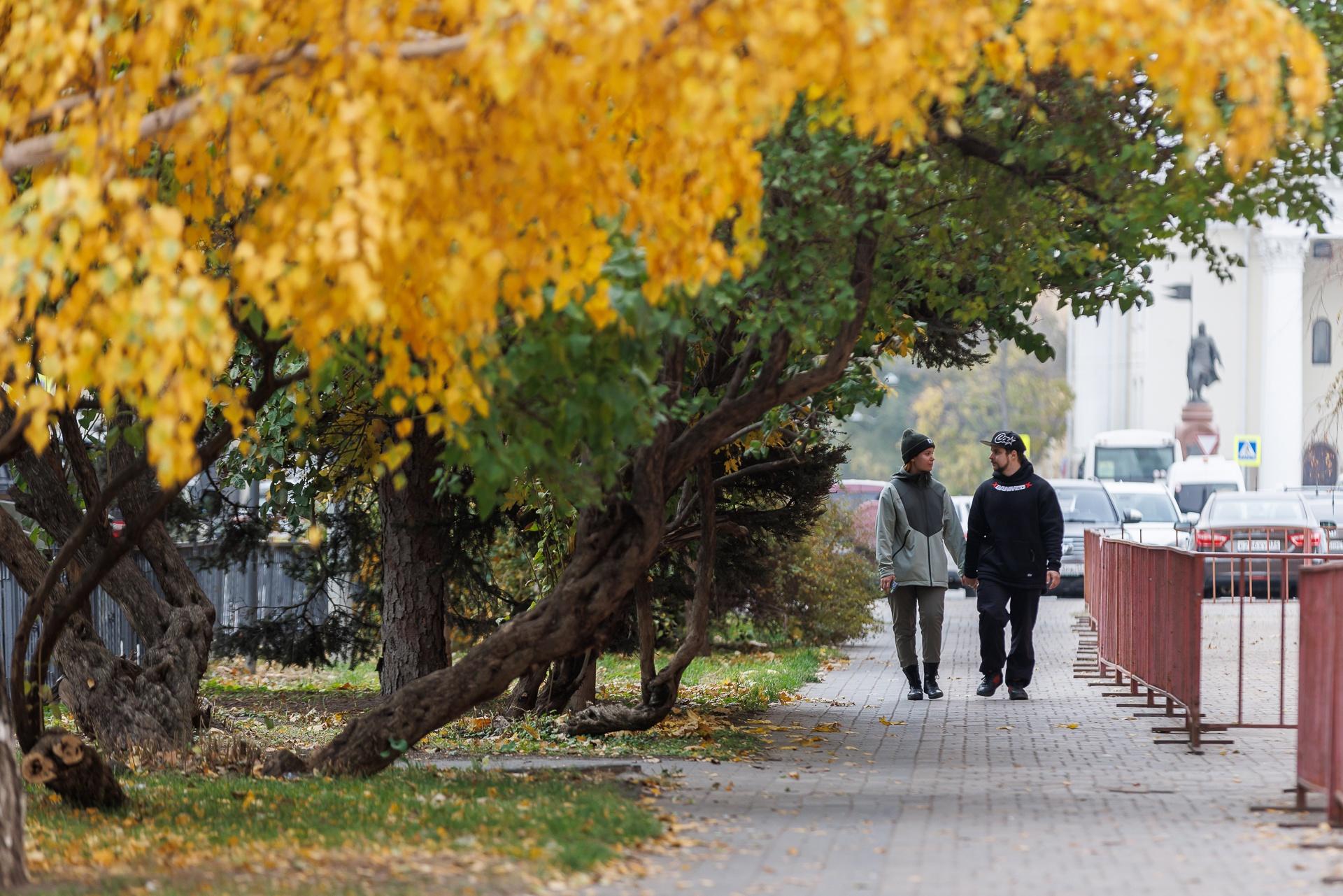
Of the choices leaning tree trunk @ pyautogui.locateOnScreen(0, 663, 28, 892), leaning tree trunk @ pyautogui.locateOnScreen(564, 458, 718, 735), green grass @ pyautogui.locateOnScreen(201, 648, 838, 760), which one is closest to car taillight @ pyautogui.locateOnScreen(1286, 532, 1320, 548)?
green grass @ pyautogui.locateOnScreen(201, 648, 838, 760)

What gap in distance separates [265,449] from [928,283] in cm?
504

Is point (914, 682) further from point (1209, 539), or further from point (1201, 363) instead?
point (1201, 363)

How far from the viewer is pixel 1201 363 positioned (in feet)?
211

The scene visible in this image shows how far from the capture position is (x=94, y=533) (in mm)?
9984

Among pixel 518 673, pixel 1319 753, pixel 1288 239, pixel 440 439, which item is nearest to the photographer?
pixel 1319 753

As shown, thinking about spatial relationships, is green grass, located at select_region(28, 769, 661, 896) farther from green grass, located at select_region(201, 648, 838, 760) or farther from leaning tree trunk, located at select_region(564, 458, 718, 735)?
leaning tree trunk, located at select_region(564, 458, 718, 735)

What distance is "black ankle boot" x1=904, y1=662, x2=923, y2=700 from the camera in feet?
43.5

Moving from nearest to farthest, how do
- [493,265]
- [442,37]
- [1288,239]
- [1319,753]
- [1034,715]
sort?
[493,265] < [442,37] < [1319,753] < [1034,715] < [1288,239]

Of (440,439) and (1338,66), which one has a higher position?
(1338,66)

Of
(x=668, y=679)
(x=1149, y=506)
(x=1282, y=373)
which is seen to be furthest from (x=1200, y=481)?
(x=668, y=679)

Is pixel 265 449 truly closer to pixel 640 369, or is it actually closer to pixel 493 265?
pixel 640 369

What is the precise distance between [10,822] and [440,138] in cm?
267

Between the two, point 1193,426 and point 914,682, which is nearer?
point 914,682

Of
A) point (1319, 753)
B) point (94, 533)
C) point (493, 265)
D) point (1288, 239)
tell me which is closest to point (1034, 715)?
point (1319, 753)
